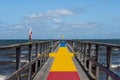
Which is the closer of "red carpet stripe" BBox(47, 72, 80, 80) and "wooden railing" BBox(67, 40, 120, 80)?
"wooden railing" BBox(67, 40, 120, 80)

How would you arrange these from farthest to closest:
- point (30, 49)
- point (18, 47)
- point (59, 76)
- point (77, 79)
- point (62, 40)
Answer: point (62, 40)
point (59, 76)
point (77, 79)
point (30, 49)
point (18, 47)

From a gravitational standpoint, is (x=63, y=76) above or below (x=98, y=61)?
below

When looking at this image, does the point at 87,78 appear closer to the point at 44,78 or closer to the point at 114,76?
the point at 44,78

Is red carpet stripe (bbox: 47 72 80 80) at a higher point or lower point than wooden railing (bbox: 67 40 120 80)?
lower

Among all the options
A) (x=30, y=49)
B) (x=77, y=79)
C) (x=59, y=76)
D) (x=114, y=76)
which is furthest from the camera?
(x=59, y=76)

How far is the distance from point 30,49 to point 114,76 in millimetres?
3932

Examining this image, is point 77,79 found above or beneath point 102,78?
above

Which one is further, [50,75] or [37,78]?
[50,75]

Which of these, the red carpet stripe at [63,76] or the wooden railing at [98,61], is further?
the red carpet stripe at [63,76]

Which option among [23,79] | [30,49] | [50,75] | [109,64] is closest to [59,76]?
[50,75]

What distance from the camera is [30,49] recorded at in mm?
9266

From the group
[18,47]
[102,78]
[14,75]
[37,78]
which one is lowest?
[102,78]

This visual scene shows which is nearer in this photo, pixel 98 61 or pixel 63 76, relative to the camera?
pixel 98 61

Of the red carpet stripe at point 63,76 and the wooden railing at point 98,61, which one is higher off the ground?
the wooden railing at point 98,61
